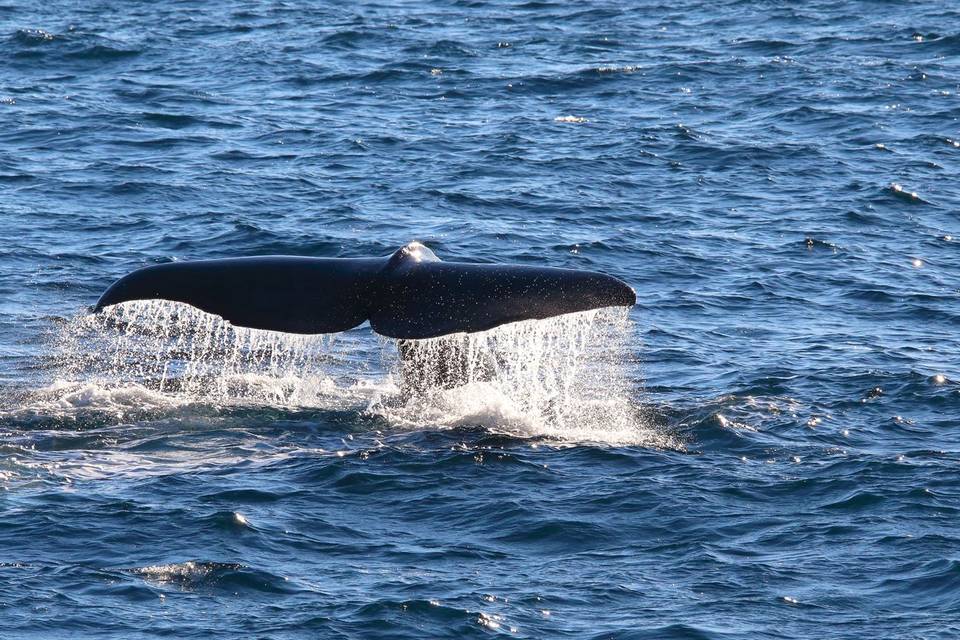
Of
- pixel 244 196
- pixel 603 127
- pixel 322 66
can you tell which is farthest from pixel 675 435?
pixel 322 66

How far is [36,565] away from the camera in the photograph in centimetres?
1038

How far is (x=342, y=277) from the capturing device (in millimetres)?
12172

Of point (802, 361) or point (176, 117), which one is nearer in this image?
point (802, 361)

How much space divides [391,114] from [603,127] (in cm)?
400

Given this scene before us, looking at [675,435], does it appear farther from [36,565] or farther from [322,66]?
[322,66]

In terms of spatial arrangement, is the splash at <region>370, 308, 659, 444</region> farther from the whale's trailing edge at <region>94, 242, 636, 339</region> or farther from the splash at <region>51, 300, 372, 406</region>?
the splash at <region>51, 300, 372, 406</region>

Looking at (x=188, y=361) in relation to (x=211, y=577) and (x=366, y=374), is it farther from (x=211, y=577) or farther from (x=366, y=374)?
(x=211, y=577)

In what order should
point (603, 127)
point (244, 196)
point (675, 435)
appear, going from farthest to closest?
point (603, 127), point (244, 196), point (675, 435)

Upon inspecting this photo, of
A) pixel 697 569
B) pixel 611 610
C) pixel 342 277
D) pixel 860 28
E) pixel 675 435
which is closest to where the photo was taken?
pixel 611 610

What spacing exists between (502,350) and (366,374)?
161 centimetres

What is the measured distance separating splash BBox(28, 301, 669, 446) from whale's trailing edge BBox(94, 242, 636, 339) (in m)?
0.32

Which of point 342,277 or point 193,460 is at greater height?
point 342,277

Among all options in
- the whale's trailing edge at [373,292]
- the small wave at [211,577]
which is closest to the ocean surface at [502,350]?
the small wave at [211,577]

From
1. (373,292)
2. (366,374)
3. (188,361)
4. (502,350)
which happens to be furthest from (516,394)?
(188,361)
